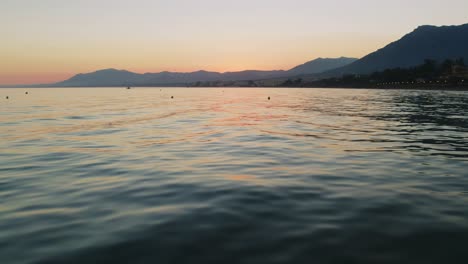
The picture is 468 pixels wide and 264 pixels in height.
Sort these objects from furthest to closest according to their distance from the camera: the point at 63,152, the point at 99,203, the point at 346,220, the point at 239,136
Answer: the point at 239,136 < the point at 63,152 < the point at 99,203 < the point at 346,220

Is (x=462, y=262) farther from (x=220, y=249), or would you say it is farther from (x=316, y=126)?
(x=316, y=126)

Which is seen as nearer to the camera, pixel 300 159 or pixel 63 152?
pixel 300 159

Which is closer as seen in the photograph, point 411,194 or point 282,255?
point 282,255

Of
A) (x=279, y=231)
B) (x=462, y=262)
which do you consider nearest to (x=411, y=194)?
(x=462, y=262)

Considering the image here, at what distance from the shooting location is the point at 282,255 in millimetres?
7957

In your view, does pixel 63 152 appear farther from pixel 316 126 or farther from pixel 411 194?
pixel 316 126

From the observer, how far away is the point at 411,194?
12.8m

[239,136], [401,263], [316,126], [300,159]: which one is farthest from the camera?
[316,126]

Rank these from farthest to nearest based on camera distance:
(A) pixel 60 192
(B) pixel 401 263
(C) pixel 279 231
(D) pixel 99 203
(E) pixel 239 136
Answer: (E) pixel 239 136 < (A) pixel 60 192 < (D) pixel 99 203 < (C) pixel 279 231 < (B) pixel 401 263

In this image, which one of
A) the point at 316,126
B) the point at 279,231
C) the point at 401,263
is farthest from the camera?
the point at 316,126

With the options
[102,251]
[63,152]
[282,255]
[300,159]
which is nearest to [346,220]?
[282,255]

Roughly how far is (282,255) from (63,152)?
19281 millimetres

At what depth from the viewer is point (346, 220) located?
1016 centimetres

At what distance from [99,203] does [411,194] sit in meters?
11.2
